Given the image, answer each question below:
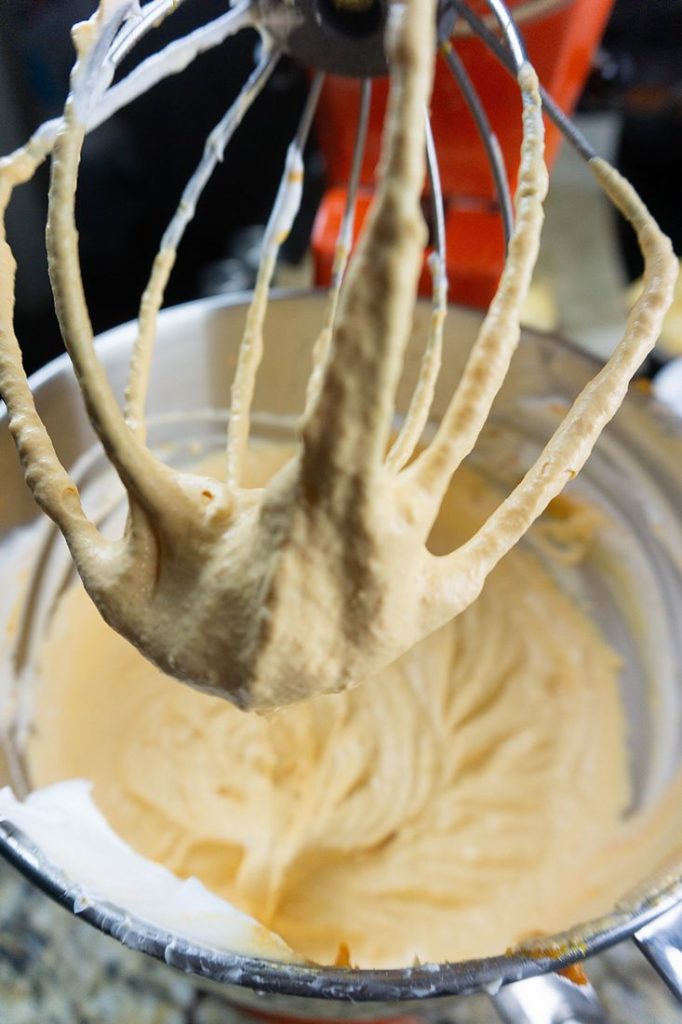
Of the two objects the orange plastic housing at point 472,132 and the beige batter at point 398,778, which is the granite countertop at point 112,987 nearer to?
the beige batter at point 398,778

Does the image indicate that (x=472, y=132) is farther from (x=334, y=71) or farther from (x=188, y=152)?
(x=188, y=152)

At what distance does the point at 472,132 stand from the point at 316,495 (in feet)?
1.47

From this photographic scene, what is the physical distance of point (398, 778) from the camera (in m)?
0.65

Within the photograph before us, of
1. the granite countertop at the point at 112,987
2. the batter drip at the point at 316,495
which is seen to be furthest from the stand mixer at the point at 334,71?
the granite countertop at the point at 112,987

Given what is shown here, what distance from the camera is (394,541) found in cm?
28

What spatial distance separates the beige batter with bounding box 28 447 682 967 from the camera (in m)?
0.56

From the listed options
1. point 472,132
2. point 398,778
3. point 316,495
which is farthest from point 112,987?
point 472,132

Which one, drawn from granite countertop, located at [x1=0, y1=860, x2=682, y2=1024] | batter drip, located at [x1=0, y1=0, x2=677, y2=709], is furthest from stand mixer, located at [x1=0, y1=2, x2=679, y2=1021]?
granite countertop, located at [x1=0, y1=860, x2=682, y2=1024]

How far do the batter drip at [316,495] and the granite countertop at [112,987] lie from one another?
0.31 m

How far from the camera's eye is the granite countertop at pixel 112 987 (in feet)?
1.69

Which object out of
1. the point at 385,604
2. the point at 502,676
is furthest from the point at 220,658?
the point at 502,676

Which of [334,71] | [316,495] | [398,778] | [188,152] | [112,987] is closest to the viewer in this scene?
[316,495]

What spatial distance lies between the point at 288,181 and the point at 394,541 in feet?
1.05

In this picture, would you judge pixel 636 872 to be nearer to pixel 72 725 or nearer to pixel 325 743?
pixel 325 743
